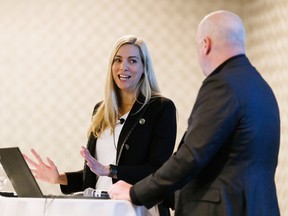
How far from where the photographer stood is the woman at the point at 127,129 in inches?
88.9

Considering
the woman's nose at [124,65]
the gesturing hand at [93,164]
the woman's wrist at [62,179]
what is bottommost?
the woman's wrist at [62,179]

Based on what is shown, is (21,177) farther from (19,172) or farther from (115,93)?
(115,93)

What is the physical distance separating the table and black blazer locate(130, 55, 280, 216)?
0.11 meters

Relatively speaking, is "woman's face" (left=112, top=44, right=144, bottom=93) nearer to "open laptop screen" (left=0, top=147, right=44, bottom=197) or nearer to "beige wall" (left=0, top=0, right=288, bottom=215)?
"open laptop screen" (left=0, top=147, right=44, bottom=197)

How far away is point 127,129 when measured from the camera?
2346 mm

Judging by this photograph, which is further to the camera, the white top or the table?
the white top

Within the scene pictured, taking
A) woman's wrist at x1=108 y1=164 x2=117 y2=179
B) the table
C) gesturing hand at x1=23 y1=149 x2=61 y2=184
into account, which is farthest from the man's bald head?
gesturing hand at x1=23 y1=149 x2=61 y2=184

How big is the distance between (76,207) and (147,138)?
0.67 meters

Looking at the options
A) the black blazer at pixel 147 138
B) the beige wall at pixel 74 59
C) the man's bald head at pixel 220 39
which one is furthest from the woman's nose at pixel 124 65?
the beige wall at pixel 74 59

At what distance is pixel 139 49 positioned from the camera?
2.54m

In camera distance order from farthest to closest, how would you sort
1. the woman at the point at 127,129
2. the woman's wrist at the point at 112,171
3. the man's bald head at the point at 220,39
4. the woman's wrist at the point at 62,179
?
the woman's wrist at the point at 62,179, the woman at the point at 127,129, the woman's wrist at the point at 112,171, the man's bald head at the point at 220,39

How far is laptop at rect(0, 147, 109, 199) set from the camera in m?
1.86

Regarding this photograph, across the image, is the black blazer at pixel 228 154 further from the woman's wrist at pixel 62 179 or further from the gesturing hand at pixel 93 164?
the woman's wrist at pixel 62 179

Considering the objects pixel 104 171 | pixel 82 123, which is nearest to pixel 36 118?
pixel 82 123
